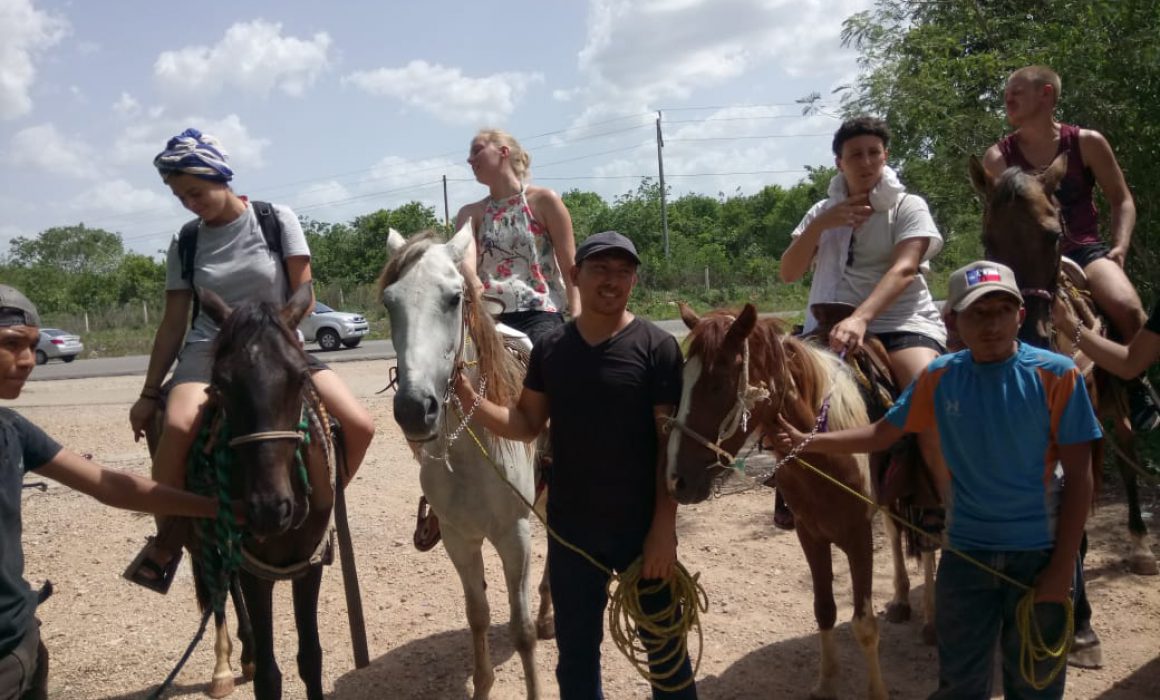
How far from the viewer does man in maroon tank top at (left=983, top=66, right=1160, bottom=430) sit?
14.6 feet

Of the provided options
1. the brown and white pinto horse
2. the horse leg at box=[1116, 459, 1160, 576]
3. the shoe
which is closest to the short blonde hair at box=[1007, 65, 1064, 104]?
the shoe

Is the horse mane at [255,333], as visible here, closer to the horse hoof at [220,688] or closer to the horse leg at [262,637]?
the horse leg at [262,637]

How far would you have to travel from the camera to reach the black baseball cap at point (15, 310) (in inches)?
102

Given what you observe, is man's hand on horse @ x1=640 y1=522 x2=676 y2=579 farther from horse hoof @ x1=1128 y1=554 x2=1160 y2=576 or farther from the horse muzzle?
horse hoof @ x1=1128 y1=554 x2=1160 y2=576

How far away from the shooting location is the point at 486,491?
12.9 feet

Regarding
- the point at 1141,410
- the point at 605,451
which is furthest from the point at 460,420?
the point at 1141,410

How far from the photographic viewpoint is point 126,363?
2455cm

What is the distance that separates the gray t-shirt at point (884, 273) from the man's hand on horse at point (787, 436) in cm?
99

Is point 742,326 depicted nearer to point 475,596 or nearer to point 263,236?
point 475,596

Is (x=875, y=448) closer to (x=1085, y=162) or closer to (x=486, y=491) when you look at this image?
(x=486, y=491)

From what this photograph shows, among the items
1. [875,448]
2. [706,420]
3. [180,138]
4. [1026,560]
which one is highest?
[180,138]

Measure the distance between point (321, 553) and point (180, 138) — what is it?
1.85 m

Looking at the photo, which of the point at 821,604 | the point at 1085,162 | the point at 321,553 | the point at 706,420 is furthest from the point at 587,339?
the point at 1085,162

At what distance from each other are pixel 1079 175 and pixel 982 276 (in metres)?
2.38
